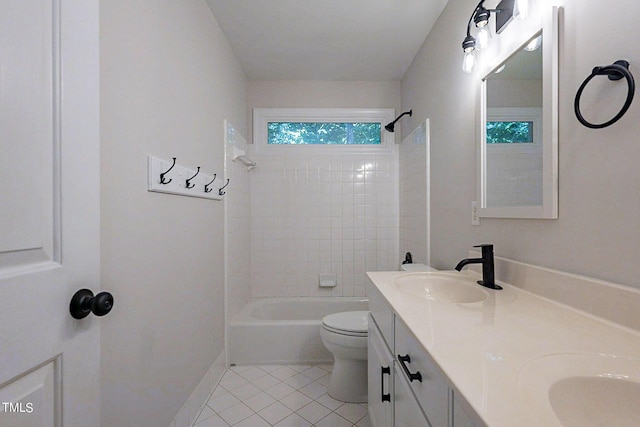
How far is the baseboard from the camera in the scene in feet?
4.94

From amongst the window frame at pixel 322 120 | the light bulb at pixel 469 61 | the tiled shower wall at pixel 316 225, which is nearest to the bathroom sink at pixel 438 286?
the light bulb at pixel 469 61

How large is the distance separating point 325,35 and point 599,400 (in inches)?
93.8

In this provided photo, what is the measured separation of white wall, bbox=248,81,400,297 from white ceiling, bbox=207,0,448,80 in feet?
0.59

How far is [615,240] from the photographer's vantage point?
0.79 m

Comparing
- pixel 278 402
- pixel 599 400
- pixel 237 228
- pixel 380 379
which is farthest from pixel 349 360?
pixel 599 400

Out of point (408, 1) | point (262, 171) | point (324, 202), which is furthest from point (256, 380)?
point (408, 1)

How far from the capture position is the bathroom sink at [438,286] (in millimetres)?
1281

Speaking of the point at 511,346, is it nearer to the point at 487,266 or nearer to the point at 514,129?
the point at 487,266

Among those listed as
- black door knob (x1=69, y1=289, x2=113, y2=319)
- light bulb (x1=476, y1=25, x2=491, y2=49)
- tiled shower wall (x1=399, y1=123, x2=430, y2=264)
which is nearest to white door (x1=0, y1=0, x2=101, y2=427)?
black door knob (x1=69, y1=289, x2=113, y2=319)

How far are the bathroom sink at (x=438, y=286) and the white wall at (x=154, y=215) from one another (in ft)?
3.37

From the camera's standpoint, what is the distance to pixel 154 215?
1253 millimetres

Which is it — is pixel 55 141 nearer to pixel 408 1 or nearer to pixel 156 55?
pixel 156 55

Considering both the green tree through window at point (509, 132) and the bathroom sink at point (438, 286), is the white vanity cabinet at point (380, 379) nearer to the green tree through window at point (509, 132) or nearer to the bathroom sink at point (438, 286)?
the bathroom sink at point (438, 286)

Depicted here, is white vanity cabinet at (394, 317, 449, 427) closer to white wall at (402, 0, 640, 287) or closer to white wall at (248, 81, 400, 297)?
white wall at (402, 0, 640, 287)
